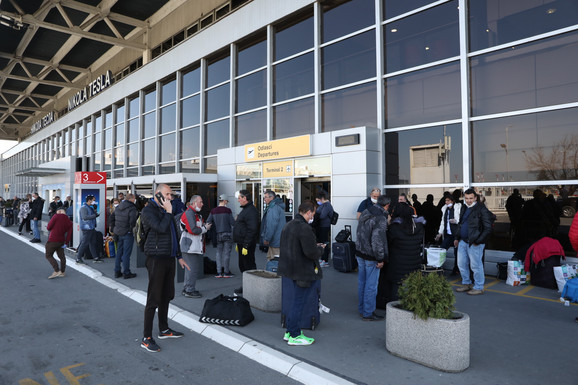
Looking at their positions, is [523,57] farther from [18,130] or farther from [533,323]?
[18,130]

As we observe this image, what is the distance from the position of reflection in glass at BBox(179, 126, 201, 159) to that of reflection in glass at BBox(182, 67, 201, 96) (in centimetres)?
182

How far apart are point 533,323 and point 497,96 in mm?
5498

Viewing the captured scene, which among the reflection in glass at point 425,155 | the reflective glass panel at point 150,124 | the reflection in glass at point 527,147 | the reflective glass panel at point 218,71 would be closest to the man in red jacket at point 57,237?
the reflection in glass at point 425,155

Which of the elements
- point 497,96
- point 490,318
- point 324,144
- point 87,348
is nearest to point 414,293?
point 490,318

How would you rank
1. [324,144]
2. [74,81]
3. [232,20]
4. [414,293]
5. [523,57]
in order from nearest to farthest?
[414,293] → [523,57] → [324,144] → [232,20] → [74,81]

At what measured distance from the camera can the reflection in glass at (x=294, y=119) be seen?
1233 centimetres

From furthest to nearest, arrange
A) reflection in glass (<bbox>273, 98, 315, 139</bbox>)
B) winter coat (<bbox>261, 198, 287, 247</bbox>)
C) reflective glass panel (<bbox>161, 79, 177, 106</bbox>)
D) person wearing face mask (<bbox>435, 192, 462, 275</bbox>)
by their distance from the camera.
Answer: reflective glass panel (<bbox>161, 79, 177, 106</bbox>)
reflection in glass (<bbox>273, 98, 315, 139</bbox>)
person wearing face mask (<bbox>435, 192, 462, 275</bbox>)
winter coat (<bbox>261, 198, 287, 247</bbox>)

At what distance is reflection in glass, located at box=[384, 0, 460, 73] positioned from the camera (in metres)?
9.37

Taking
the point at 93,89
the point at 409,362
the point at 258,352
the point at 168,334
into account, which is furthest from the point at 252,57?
the point at 93,89

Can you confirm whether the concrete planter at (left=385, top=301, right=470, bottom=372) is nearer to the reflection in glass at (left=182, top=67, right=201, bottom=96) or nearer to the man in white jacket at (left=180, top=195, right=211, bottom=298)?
the man in white jacket at (left=180, top=195, right=211, bottom=298)

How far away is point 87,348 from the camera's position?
14.7 feet

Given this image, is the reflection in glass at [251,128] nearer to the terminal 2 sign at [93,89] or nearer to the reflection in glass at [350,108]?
the reflection in glass at [350,108]

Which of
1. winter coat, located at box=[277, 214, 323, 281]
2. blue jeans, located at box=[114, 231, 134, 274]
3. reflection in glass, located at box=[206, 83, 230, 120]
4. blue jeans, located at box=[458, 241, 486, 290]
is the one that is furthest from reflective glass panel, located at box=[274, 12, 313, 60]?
winter coat, located at box=[277, 214, 323, 281]

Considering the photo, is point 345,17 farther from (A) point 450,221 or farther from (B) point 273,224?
(B) point 273,224
